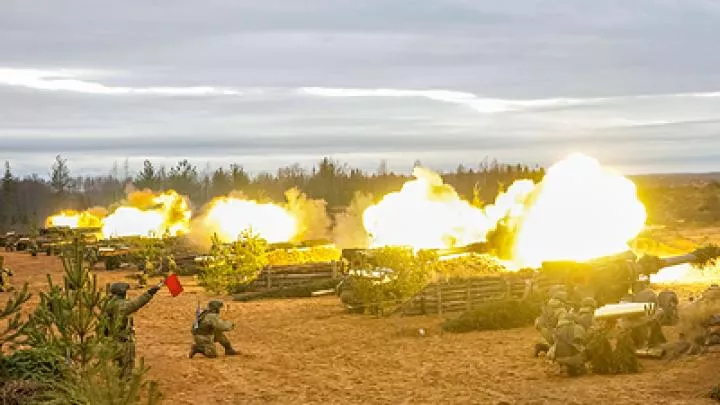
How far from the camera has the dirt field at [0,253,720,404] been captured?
17625 millimetres

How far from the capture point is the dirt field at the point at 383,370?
17625 mm

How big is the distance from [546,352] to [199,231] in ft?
133

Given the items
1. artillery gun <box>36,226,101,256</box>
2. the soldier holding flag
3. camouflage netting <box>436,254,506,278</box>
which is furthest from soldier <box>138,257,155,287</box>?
the soldier holding flag

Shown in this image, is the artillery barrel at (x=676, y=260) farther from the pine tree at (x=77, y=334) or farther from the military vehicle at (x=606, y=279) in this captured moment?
the pine tree at (x=77, y=334)

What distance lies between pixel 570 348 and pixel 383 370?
442cm

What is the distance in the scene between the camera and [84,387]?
11164 mm

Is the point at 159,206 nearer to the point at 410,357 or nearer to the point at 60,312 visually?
the point at 410,357

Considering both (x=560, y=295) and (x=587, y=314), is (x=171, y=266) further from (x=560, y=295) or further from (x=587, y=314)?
(x=587, y=314)

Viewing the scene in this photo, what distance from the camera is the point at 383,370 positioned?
67.6 feet

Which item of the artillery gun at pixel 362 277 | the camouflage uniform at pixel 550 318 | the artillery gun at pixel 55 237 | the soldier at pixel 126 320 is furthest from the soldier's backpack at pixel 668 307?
the artillery gun at pixel 55 237

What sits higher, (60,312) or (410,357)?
(60,312)

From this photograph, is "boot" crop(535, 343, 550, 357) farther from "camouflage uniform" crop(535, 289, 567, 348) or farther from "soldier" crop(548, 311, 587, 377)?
"soldier" crop(548, 311, 587, 377)

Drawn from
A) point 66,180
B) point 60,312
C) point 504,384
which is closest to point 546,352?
point 504,384

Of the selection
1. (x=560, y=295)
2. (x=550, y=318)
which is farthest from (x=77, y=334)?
(x=560, y=295)
